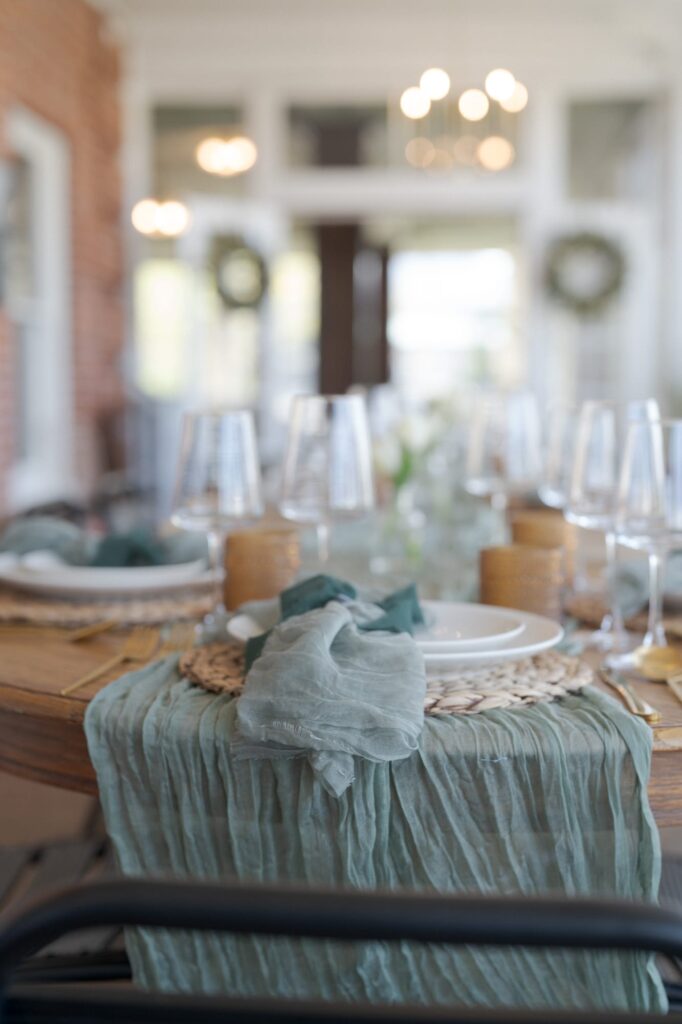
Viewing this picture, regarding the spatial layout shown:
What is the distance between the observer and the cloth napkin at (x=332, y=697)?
82 centimetres

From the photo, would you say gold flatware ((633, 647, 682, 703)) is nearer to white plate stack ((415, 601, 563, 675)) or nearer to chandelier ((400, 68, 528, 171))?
white plate stack ((415, 601, 563, 675))

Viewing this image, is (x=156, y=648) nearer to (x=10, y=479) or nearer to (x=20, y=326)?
(x=10, y=479)

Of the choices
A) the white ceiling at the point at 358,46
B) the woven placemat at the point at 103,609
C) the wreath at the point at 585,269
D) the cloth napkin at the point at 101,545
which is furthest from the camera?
the wreath at the point at 585,269

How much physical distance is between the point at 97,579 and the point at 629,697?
2.37 feet

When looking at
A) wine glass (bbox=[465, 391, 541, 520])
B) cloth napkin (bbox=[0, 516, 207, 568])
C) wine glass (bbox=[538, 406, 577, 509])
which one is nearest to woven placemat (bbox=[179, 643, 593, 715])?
cloth napkin (bbox=[0, 516, 207, 568])

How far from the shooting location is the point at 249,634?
110cm

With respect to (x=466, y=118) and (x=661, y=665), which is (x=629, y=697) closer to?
(x=661, y=665)

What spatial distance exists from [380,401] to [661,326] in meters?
4.45

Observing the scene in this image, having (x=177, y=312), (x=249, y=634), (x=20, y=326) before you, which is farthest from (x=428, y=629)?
(x=177, y=312)

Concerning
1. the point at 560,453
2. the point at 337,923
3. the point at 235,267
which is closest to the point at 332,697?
the point at 337,923

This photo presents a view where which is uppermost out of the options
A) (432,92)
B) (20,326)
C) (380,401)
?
(432,92)

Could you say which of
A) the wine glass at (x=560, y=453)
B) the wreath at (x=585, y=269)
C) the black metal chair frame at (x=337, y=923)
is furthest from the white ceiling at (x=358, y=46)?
the black metal chair frame at (x=337, y=923)

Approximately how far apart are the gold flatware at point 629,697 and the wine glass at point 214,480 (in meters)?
0.49

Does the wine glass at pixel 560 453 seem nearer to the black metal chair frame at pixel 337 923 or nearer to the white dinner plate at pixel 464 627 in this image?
the white dinner plate at pixel 464 627
